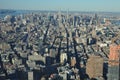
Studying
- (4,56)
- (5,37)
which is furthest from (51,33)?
(4,56)

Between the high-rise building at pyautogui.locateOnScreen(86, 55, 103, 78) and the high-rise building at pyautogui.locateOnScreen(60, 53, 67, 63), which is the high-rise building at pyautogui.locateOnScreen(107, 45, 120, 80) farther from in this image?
the high-rise building at pyautogui.locateOnScreen(60, 53, 67, 63)

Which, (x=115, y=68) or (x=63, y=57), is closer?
(x=115, y=68)

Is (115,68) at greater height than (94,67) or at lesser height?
greater

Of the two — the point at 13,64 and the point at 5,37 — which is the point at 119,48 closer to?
the point at 13,64

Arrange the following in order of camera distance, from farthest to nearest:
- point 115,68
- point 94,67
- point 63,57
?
point 63,57 < point 94,67 < point 115,68

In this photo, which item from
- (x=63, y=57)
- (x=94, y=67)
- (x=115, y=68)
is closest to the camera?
(x=115, y=68)

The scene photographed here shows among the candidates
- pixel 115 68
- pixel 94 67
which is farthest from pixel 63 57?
pixel 115 68

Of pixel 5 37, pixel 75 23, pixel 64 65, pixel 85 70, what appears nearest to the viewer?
pixel 85 70

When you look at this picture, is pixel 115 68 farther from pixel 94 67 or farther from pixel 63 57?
pixel 63 57

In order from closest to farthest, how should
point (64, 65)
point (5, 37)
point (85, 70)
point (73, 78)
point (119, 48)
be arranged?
point (119, 48) → point (73, 78) → point (85, 70) → point (64, 65) → point (5, 37)
